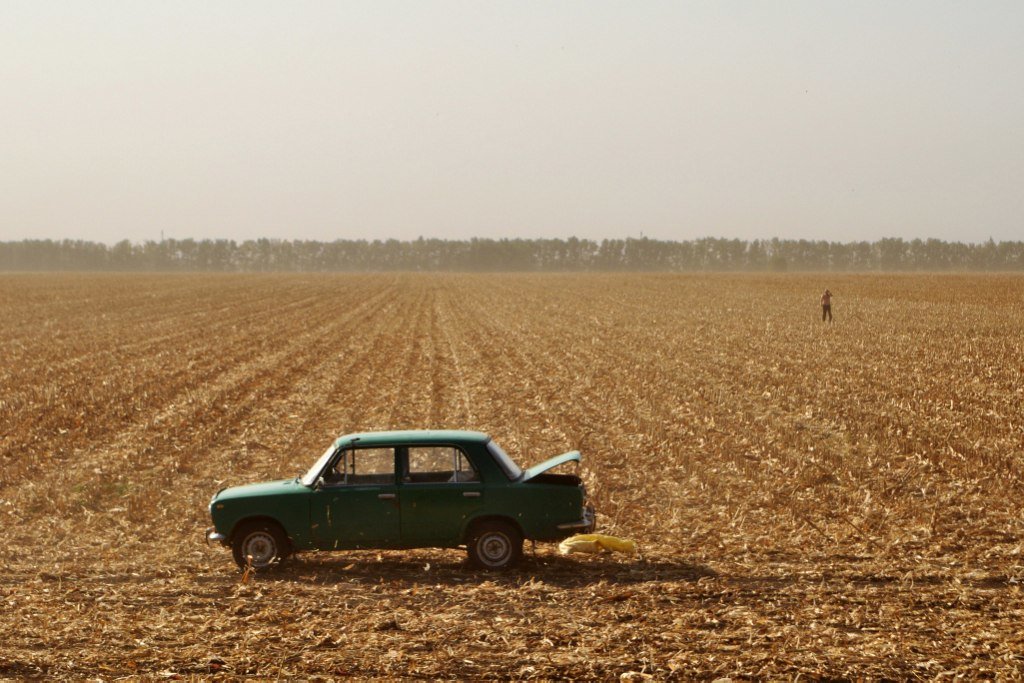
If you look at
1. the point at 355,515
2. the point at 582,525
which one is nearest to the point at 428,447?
the point at 355,515

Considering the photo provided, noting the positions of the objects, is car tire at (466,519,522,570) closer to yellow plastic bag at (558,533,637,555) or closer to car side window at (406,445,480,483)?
car side window at (406,445,480,483)

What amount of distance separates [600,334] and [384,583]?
33716mm

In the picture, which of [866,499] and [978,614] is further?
[866,499]

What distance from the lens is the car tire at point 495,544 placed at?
1238 centimetres

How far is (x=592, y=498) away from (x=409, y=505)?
16.0 feet

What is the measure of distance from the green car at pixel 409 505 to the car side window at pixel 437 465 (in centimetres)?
1

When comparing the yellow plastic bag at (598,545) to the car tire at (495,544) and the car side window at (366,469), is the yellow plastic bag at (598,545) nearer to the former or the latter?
the car tire at (495,544)

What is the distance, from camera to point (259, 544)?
1253 cm

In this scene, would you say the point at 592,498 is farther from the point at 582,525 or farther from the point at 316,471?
the point at 316,471

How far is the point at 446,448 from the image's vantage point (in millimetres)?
12586

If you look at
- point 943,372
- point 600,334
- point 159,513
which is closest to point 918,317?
point 600,334

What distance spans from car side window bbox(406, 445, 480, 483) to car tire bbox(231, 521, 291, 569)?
163 cm

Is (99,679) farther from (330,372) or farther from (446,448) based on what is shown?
(330,372)

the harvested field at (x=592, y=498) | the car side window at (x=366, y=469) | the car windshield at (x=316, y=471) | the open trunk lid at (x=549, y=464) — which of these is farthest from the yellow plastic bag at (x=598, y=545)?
the car windshield at (x=316, y=471)
